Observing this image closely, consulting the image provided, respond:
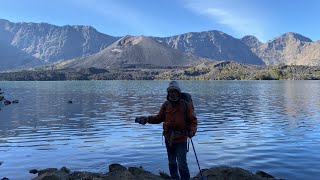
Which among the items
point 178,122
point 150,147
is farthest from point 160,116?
point 150,147

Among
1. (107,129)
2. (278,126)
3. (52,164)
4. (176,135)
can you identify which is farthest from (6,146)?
(278,126)

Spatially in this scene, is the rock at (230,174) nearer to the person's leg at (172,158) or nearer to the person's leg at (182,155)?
the person's leg at (172,158)

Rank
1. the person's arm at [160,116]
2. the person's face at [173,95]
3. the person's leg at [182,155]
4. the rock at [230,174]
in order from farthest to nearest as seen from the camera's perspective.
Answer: the rock at [230,174], the person's arm at [160,116], the person's leg at [182,155], the person's face at [173,95]

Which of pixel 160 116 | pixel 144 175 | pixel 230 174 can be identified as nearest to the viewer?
pixel 160 116

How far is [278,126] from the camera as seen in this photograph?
42.2m

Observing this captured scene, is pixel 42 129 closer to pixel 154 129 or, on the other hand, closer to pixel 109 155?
pixel 154 129

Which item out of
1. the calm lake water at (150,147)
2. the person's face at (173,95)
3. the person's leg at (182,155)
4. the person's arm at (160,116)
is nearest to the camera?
the person's face at (173,95)

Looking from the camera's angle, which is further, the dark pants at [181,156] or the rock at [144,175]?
the rock at [144,175]

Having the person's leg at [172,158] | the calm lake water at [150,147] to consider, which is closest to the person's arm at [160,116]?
the person's leg at [172,158]

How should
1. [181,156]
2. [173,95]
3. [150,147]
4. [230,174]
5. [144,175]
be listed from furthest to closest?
[150,147], [144,175], [230,174], [181,156], [173,95]

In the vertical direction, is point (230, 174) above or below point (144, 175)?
above

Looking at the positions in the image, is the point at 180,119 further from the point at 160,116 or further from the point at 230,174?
the point at 230,174

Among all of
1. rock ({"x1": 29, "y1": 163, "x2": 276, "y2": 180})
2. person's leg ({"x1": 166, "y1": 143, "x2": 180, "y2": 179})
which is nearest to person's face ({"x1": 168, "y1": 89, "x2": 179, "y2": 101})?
person's leg ({"x1": 166, "y1": 143, "x2": 180, "y2": 179})

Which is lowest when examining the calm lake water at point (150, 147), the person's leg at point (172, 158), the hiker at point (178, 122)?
the calm lake water at point (150, 147)
